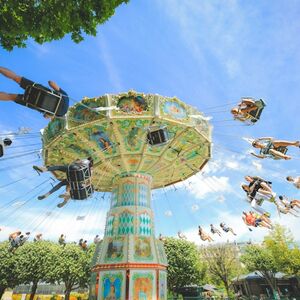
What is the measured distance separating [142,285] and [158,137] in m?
7.47

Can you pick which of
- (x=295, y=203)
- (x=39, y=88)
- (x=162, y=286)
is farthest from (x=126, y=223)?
(x=39, y=88)

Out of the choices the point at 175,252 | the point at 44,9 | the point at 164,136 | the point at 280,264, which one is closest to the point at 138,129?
the point at 164,136

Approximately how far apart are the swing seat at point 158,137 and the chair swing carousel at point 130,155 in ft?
0.13

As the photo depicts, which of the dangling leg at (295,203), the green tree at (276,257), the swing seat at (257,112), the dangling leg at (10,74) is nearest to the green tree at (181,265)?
the green tree at (276,257)

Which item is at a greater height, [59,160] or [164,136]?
[59,160]

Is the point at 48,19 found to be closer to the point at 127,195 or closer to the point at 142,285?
the point at 127,195

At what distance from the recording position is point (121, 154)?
15625 mm

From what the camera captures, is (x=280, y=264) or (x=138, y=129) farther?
(x=280, y=264)

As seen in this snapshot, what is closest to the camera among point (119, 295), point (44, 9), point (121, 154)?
point (44, 9)

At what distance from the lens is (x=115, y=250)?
46.1 feet

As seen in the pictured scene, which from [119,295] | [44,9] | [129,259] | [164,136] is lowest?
[119,295]

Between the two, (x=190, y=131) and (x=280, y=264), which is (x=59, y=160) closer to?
(x=190, y=131)

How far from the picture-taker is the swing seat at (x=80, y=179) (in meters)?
8.89

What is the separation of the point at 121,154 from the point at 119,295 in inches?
284
